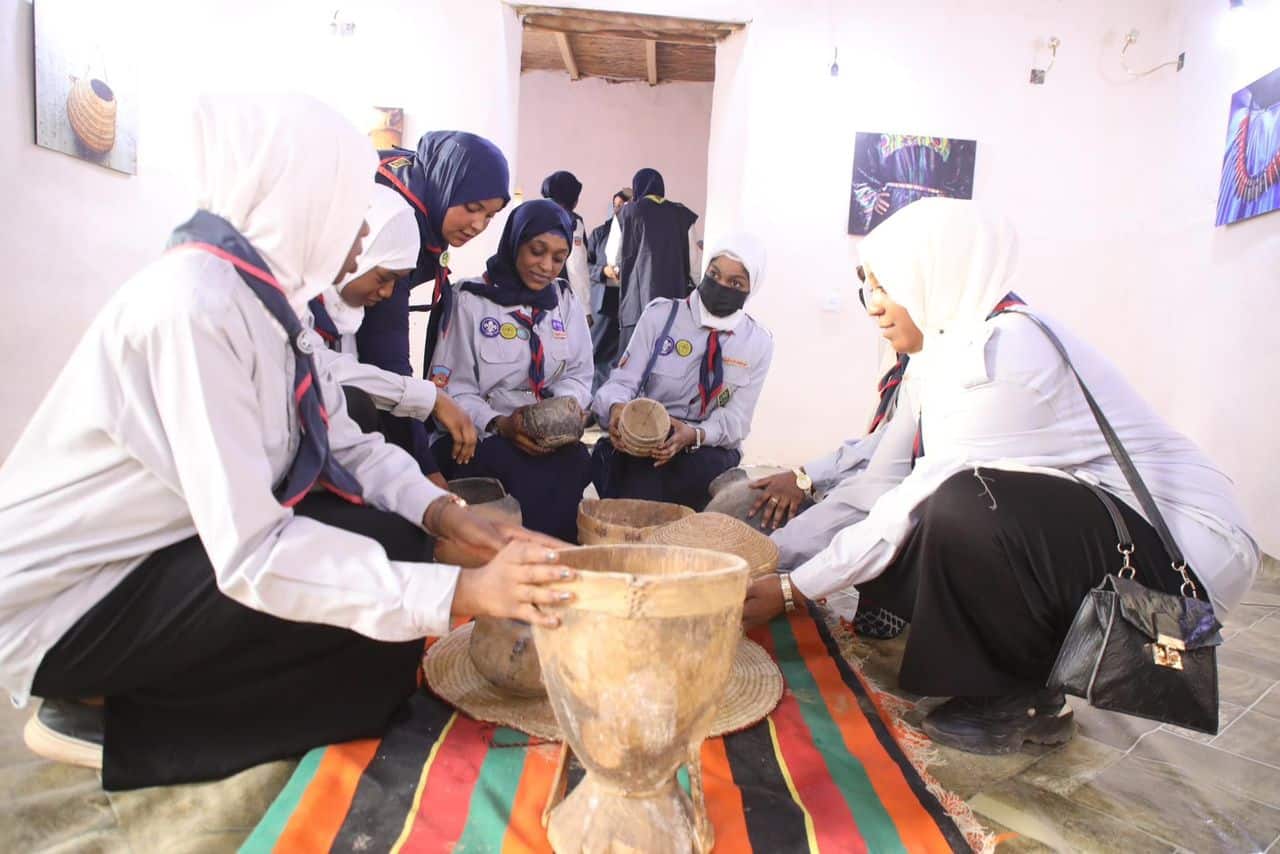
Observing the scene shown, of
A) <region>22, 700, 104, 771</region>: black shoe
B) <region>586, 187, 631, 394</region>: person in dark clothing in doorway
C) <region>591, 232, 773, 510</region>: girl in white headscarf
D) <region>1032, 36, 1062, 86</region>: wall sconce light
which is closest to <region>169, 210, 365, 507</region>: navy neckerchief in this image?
<region>22, 700, 104, 771</region>: black shoe

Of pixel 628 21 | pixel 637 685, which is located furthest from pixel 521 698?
pixel 628 21

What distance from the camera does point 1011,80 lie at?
5.70 m

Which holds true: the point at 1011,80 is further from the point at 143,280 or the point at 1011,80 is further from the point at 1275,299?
the point at 143,280

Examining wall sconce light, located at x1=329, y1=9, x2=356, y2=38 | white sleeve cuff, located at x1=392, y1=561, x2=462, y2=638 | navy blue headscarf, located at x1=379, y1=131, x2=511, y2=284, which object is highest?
wall sconce light, located at x1=329, y1=9, x2=356, y2=38

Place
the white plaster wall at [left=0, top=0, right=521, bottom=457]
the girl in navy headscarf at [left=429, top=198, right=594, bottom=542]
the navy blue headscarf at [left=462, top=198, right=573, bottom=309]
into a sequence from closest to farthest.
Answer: the girl in navy headscarf at [left=429, top=198, right=594, bottom=542] < the navy blue headscarf at [left=462, top=198, right=573, bottom=309] < the white plaster wall at [left=0, top=0, right=521, bottom=457]

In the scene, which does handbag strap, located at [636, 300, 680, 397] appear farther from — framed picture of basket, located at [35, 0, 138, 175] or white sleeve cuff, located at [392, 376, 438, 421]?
framed picture of basket, located at [35, 0, 138, 175]

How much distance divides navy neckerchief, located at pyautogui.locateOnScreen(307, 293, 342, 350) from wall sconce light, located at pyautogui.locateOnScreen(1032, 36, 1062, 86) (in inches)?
204

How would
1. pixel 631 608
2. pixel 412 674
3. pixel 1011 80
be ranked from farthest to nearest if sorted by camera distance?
pixel 1011 80 < pixel 412 674 < pixel 631 608

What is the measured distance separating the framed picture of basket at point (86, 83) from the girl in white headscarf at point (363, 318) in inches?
96.3

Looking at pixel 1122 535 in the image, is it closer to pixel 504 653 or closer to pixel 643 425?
pixel 504 653

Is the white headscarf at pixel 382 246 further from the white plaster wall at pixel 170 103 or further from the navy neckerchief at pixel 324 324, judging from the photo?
the white plaster wall at pixel 170 103

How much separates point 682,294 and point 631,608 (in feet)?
16.3

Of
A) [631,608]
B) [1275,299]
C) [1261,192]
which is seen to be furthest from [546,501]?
[1261,192]

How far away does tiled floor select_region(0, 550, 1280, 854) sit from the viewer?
53.8 inches
